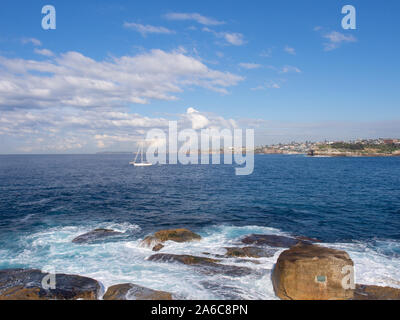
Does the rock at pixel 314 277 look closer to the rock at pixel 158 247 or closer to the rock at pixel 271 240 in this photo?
the rock at pixel 271 240

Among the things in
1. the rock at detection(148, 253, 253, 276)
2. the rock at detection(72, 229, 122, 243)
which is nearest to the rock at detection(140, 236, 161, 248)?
the rock at detection(148, 253, 253, 276)

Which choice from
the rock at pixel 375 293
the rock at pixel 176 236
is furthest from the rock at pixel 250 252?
the rock at pixel 375 293

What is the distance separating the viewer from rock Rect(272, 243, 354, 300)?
47.7 ft

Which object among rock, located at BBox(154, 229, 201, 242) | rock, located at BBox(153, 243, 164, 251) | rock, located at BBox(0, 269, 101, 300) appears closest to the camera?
rock, located at BBox(0, 269, 101, 300)

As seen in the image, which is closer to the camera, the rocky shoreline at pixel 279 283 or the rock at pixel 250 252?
the rocky shoreline at pixel 279 283

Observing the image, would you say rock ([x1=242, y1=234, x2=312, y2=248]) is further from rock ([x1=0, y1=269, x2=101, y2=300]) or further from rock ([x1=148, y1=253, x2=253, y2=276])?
rock ([x1=0, y1=269, x2=101, y2=300])

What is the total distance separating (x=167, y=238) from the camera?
85.9 ft

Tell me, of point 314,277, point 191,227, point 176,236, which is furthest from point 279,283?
point 191,227

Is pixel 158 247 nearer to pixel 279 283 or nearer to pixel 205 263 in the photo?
pixel 205 263

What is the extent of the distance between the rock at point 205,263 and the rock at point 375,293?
280 inches

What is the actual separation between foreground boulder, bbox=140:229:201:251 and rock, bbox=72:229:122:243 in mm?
5375

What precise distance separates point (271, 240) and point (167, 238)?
35.8ft

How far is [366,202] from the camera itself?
4456 centimetres

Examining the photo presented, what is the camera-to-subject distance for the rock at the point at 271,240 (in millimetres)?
24531
